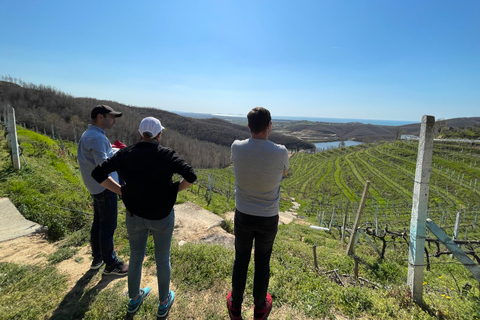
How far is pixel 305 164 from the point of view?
8012 cm

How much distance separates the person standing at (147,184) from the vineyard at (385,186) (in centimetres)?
2200

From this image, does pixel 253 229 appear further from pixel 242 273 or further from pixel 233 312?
pixel 233 312

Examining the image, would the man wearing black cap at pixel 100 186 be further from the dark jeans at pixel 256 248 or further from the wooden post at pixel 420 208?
the wooden post at pixel 420 208

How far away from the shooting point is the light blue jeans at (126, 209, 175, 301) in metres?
2.47

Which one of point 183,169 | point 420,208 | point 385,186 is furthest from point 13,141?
point 385,186

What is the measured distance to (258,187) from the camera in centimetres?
242

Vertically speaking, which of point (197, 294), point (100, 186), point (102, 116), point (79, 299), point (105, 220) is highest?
point (102, 116)

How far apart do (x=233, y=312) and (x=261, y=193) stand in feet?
5.41

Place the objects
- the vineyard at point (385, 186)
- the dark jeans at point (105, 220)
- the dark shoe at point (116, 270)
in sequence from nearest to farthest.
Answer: the dark jeans at point (105, 220) < the dark shoe at point (116, 270) < the vineyard at point (385, 186)

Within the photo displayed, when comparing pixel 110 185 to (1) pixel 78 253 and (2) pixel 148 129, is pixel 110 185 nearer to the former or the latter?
(2) pixel 148 129

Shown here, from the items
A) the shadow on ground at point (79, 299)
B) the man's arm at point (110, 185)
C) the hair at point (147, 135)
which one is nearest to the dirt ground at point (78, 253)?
the shadow on ground at point (79, 299)

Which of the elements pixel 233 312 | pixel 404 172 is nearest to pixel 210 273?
pixel 233 312

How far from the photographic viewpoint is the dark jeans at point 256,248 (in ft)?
8.15

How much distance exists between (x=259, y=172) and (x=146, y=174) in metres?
1.19
